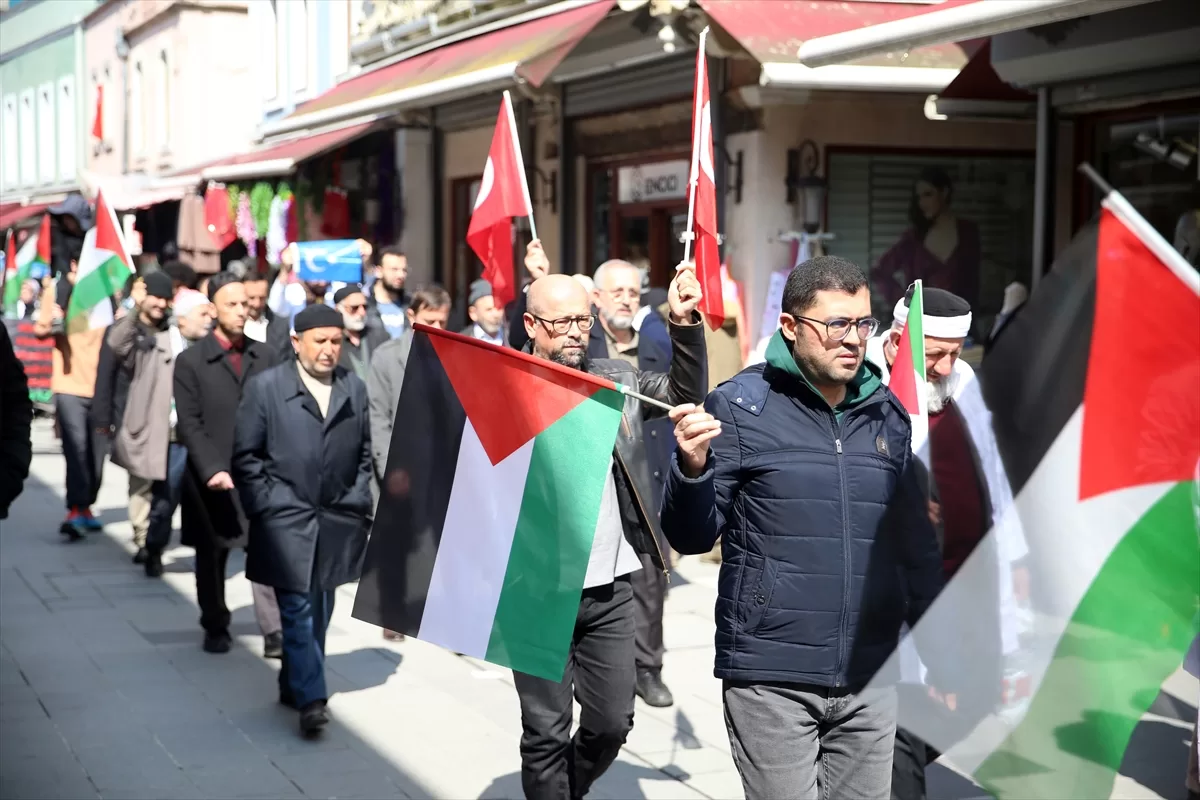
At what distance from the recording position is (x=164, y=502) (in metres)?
10.4

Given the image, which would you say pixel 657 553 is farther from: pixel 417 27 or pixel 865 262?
pixel 417 27

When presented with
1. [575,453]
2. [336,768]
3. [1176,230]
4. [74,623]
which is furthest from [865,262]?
[575,453]

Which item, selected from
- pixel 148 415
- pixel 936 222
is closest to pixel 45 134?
pixel 936 222

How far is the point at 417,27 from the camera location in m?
18.0

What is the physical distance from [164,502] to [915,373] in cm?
686

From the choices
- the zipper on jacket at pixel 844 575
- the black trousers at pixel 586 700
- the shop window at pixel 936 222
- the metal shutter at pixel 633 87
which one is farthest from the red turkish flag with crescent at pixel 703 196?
the shop window at pixel 936 222

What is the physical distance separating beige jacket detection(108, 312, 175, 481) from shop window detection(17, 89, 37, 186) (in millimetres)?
38150

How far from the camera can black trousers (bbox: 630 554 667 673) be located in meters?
7.14

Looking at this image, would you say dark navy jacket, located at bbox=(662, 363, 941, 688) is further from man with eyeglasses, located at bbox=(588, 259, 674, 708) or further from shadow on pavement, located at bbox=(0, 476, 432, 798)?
man with eyeglasses, located at bbox=(588, 259, 674, 708)

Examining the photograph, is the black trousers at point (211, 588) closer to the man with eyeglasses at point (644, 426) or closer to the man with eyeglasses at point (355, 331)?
the man with eyeglasses at point (355, 331)

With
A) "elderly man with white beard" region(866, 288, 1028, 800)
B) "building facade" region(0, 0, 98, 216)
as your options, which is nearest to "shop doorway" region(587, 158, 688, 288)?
"elderly man with white beard" region(866, 288, 1028, 800)

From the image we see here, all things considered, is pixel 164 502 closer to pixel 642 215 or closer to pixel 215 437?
pixel 215 437

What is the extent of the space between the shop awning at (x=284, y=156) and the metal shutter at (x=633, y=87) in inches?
135

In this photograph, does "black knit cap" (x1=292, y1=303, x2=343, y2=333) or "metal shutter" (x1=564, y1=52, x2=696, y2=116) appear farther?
"metal shutter" (x1=564, y1=52, x2=696, y2=116)
